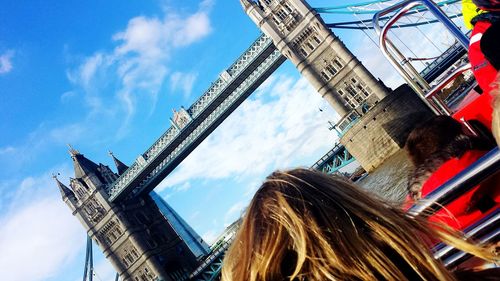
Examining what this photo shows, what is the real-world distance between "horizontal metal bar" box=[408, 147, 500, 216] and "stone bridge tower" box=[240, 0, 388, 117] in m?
27.0

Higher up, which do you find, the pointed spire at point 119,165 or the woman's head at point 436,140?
the pointed spire at point 119,165

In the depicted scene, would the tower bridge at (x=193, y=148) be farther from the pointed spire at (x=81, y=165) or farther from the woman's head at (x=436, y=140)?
the woman's head at (x=436, y=140)

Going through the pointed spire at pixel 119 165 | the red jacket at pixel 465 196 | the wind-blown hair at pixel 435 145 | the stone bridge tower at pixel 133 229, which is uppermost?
the pointed spire at pixel 119 165

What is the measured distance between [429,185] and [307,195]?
167cm

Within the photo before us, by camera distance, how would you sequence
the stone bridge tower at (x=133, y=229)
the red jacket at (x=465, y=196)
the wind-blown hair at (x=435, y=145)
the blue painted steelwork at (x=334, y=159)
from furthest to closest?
the stone bridge tower at (x=133, y=229) < the blue painted steelwork at (x=334, y=159) < the wind-blown hair at (x=435, y=145) < the red jacket at (x=465, y=196)

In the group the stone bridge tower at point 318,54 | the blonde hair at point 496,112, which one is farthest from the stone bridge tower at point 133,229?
the blonde hair at point 496,112

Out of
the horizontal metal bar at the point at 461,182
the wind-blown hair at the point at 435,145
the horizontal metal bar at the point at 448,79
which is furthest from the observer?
the horizontal metal bar at the point at 448,79

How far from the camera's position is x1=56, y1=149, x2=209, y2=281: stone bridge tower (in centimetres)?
3481

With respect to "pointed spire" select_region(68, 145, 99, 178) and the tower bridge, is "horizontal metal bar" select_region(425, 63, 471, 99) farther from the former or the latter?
"pointed spire" select_region(68, 145, 99, 178)

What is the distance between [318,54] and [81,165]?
22.8 metres

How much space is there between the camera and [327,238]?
1112 millimetres

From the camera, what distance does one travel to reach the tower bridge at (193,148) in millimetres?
29641

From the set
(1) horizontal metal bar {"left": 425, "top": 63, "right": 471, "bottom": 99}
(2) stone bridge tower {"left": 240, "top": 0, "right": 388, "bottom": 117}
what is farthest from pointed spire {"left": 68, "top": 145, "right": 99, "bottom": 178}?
(1) horizontal metal bar {"left": 425, "top": 63, "right": 471, "bottom": 99}

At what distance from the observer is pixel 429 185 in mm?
2582
